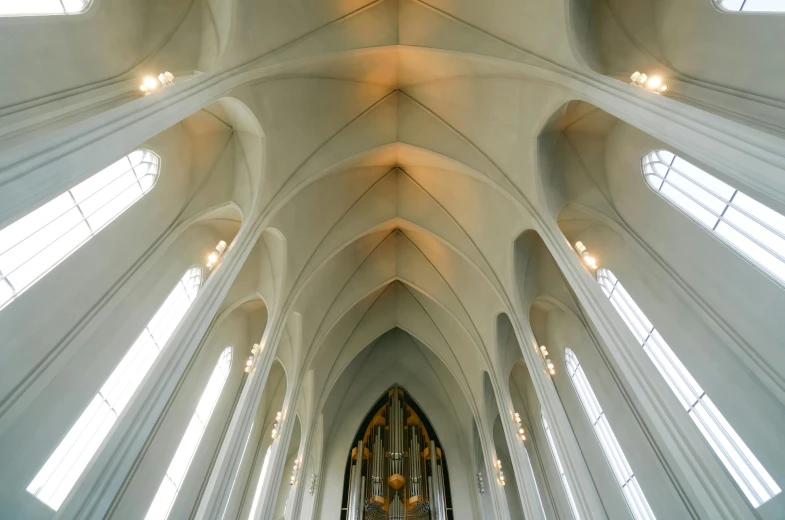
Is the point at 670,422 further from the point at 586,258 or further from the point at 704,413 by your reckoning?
the point at 586,258

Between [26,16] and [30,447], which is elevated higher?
[26,16]

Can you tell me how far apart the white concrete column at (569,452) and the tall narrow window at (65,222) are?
10263 mm

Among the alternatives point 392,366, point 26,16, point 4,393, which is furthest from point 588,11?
point 392,366

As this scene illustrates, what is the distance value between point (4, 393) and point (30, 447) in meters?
1.07

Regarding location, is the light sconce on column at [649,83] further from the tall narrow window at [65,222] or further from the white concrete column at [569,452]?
the tall narrow window at [65,222]

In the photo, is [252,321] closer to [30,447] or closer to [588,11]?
[30,447]

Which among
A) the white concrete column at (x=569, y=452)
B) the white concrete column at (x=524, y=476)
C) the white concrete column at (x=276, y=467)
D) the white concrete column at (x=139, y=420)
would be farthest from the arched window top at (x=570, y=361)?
the white concrete column at (x=139, y=420)

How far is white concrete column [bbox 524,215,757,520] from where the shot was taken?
5.26 metres

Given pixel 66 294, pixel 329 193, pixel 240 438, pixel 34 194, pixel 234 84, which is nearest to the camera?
pixel 34 194

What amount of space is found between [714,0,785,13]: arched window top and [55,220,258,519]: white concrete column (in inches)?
415

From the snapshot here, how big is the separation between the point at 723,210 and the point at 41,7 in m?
12.2

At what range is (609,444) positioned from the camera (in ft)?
34.9

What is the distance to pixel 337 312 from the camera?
1692 centimetres

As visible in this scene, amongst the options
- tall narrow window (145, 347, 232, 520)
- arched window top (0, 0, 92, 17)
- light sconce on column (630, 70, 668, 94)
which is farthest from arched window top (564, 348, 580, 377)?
arched window top (0, 0, 92, 17)
